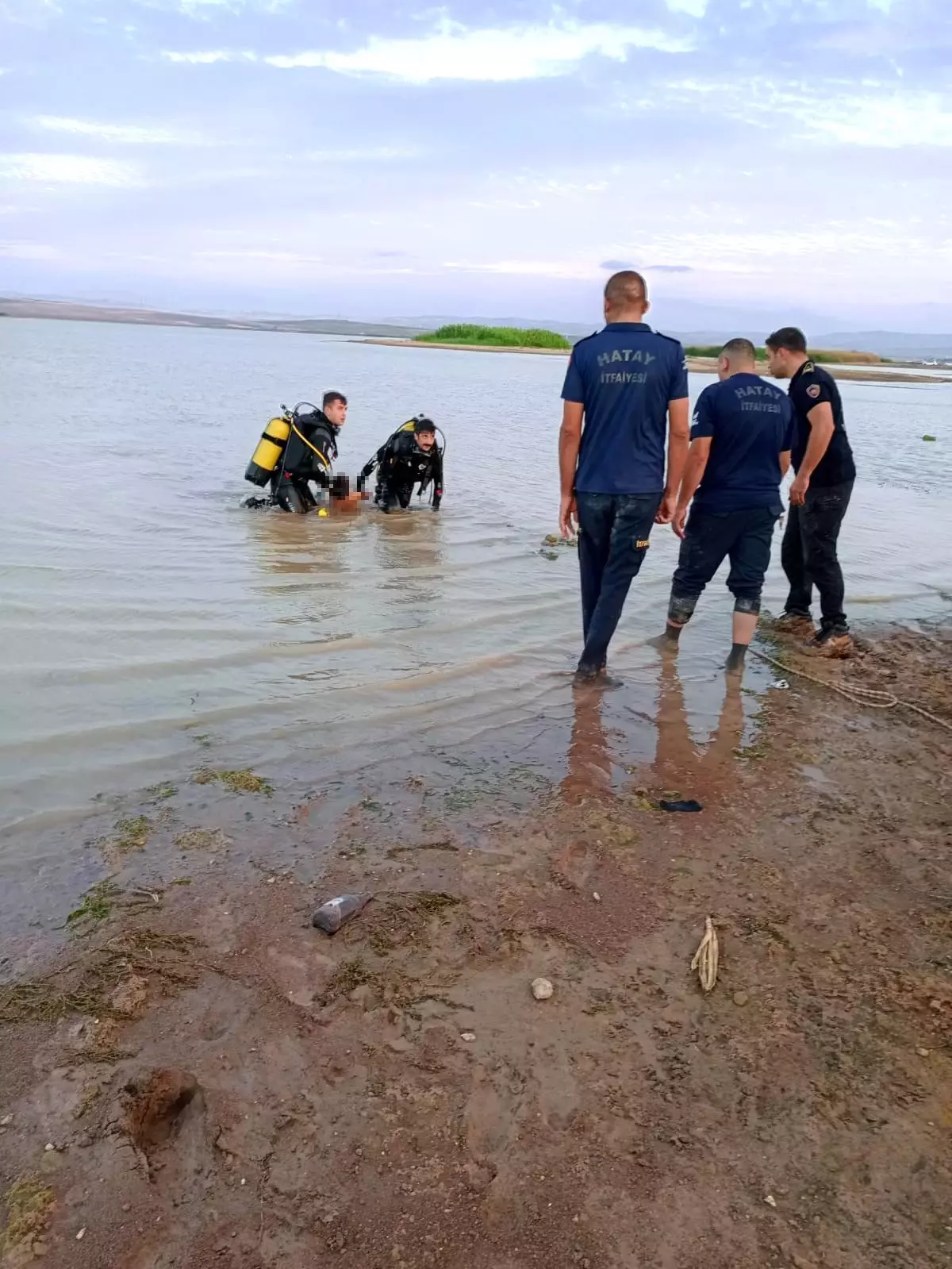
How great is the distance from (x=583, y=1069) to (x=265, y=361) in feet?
127

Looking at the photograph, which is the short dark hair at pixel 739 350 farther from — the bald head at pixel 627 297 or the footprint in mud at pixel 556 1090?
the footprint in mud at pixel 556 1090

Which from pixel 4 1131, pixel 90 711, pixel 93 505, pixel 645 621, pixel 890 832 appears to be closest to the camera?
pixel 4 1131

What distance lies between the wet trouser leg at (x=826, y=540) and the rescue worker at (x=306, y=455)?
209 inches

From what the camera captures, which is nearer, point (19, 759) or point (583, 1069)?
point (583, 1069)

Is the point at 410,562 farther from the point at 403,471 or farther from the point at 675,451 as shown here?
the point at 675,451

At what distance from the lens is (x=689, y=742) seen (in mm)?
4266

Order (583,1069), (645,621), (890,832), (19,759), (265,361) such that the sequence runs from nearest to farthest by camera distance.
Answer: (583,1069) < (890,832) < (19,759) < (645,621) < (265,361)

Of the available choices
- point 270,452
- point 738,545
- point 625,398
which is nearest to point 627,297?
Result: point 625,398

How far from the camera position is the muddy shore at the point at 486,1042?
5.98 ft

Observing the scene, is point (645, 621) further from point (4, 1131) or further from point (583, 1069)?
point (4, 1131)

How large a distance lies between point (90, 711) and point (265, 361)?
36062 millimetres

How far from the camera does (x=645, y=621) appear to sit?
6387 mm

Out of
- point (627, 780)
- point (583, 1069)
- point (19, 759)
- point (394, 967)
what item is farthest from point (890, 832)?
point (19, 759)

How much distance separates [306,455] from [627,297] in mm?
5746
